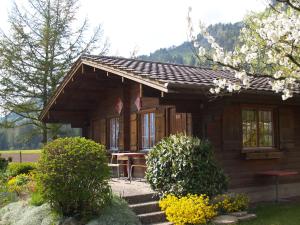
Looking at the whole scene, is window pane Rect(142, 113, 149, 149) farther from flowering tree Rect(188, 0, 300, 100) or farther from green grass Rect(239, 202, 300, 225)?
flowering tree Rect(188, 0, 300, 100)

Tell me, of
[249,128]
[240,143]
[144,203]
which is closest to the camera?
[144,203]

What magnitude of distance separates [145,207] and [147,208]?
0.05 meters

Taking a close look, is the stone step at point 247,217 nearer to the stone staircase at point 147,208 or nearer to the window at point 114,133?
the stone staircase at point 147,208

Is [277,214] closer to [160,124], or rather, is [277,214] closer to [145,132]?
[160,124]

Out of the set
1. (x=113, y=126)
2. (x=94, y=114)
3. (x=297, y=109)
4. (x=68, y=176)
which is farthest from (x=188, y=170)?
(x=94, y=114)

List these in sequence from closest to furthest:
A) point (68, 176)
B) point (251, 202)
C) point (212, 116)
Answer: point (68, 176) → point (212, 116) → point (251, 202)

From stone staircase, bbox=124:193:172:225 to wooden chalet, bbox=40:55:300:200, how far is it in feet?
6.60

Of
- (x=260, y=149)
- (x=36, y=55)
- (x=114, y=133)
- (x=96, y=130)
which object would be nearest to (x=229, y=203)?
(x=260, y=149)

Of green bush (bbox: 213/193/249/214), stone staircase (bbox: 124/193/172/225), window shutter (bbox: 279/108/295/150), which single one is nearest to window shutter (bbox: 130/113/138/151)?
stone staircase (bbox: 124/193/172/225)

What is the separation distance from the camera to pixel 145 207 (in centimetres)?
845

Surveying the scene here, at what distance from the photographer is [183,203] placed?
26.1 feet

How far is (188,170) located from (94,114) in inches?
321

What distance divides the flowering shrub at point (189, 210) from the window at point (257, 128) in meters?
3.29

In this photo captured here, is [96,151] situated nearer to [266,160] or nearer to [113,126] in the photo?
[266,160]
